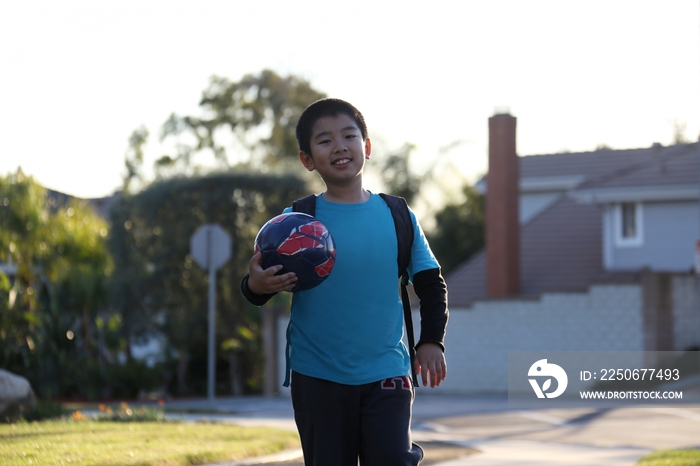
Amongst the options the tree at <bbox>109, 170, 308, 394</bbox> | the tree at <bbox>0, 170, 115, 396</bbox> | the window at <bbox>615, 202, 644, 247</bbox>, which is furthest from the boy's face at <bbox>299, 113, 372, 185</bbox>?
the window at <bbox>615, 202, 644, 247</bbox>

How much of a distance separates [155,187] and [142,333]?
3159 millimetres

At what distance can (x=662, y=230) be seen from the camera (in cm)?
2645

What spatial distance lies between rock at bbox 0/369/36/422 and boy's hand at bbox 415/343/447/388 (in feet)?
28.3

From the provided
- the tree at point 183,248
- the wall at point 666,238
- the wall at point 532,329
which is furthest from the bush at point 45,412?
the wall at point 666,238

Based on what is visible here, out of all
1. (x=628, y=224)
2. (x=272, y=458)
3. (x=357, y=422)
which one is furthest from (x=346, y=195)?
(x=628, y=224)

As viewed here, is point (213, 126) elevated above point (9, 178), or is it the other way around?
point (213, 126)

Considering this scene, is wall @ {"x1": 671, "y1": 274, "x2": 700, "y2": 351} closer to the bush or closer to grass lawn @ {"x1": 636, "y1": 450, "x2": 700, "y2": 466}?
the bush

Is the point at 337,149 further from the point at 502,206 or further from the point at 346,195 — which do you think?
the point at 502,206

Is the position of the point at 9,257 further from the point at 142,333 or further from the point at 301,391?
the point at 301,391

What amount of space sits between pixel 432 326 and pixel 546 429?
809 centimetres

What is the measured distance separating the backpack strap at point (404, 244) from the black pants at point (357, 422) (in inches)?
11.2

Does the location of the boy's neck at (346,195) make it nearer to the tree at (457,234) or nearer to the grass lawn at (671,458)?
the grass lawn at (671,458)

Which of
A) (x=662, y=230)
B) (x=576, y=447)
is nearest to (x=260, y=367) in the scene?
(x=662, y=230)

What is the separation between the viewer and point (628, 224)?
26.9m
